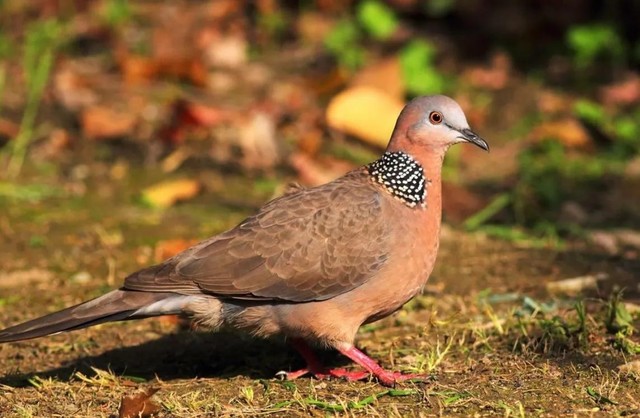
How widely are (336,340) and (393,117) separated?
11.1 feet

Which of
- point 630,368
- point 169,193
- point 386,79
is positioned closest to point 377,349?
point 630,368

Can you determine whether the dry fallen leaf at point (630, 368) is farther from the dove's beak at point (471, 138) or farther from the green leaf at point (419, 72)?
the green leaf at point (419, 72)

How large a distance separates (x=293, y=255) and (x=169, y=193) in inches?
106

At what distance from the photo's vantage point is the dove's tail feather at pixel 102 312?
169 inches

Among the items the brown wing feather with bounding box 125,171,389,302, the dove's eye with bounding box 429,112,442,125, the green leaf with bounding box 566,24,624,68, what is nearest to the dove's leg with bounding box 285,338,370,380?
the brown wing feather with bounding box 125,171,389,302

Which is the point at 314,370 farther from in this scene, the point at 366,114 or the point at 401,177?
the point at 366,114

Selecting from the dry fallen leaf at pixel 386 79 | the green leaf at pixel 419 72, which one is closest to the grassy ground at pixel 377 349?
the dry fallen leaf at pixel 386 79

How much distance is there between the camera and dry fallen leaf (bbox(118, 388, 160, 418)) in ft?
12.9

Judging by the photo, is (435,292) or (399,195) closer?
(399,195)

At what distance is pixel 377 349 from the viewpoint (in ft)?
15.8

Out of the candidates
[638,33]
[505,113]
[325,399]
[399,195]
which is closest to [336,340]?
[325,399]

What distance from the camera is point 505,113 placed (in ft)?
28.1

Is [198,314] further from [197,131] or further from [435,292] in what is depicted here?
[197,131]

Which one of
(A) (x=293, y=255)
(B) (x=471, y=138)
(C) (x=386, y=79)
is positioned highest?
(B) (x=471, y=138)
